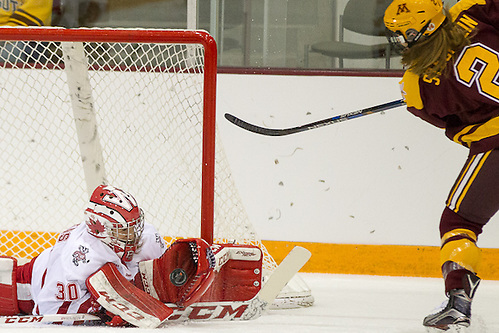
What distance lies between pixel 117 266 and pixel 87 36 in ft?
2.71

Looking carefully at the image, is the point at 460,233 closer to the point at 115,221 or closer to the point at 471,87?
the point at 471,87

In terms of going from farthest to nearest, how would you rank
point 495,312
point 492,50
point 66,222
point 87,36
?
point 66,222, point 495,312, point 87,36, point 492,50

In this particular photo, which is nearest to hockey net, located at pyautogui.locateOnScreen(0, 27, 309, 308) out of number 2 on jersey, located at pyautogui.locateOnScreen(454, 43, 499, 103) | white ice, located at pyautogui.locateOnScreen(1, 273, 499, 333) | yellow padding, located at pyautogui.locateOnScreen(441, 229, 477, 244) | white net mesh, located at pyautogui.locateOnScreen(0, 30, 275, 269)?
white net mesh, located at pyautogui.locateOnScreen(0, 30, 275, 269)

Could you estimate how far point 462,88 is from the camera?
6.85 feet

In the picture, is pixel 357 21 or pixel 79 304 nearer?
pixel 79 304

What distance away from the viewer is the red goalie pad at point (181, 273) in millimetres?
2244

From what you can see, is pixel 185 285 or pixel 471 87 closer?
pixel 471 87

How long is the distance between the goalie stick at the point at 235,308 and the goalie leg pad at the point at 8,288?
0.09 meters

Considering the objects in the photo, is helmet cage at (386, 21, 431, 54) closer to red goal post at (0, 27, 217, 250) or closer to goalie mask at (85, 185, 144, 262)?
red goal post at (0, 27, 217, 250)

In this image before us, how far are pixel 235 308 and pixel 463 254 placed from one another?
76 cm

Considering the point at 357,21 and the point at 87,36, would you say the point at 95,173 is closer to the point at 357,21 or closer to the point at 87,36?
the point at 87,36

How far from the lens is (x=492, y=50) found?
2.11 meters

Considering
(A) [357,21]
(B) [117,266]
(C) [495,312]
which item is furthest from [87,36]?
(C) [495,312]

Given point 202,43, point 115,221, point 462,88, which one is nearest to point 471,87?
point 462,88
